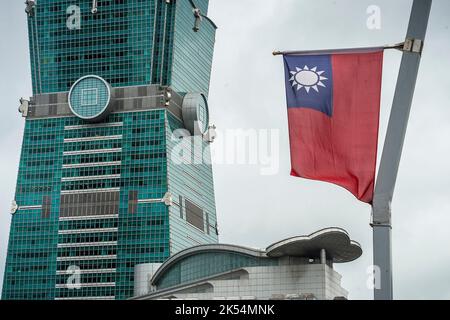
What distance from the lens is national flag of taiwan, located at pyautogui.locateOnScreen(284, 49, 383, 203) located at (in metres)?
21.5

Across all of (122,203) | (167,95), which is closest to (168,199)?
(122,203)

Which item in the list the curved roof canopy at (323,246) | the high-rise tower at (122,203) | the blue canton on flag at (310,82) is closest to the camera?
the blue canton on flag at (310,82)

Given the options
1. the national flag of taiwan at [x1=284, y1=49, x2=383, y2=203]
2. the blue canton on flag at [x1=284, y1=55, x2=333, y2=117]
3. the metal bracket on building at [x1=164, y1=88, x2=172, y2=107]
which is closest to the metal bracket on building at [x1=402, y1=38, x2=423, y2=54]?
the national flag of taiwan at [x1=284, y1=49, x2=383, y2=203]

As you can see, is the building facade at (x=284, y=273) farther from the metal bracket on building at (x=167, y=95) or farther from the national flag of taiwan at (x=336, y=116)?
the national flag of taiwan at (x=336, y=116)

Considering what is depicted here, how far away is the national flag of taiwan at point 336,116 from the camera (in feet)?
70.7

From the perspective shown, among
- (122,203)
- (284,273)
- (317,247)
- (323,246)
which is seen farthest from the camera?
(122,203)

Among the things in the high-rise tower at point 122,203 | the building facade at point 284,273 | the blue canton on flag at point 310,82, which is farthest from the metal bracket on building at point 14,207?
the blue canton on flag at point 310,82

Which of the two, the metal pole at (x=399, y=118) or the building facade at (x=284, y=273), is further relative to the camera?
the building facade at (x=284, y=273)

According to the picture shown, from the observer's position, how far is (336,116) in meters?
22.1

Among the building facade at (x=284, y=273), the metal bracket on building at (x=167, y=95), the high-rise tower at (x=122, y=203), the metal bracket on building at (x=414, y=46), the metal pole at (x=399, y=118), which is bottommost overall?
the metal pole at (x=399, y=118)

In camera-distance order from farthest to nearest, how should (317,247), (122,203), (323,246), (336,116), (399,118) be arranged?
(122,203) → (317,247) → (323,246) → (336,116) → (399,118)

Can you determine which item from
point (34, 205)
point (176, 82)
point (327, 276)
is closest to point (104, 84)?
point (176, 82)

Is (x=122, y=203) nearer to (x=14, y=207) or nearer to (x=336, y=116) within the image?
(x=14, y=207)

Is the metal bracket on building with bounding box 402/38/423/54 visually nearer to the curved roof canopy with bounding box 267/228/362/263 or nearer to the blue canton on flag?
the blue canton on flag
